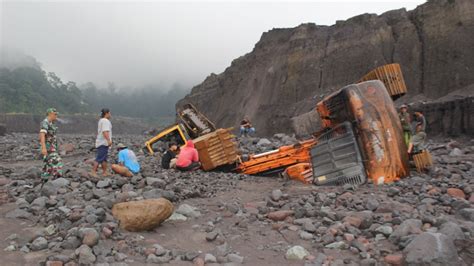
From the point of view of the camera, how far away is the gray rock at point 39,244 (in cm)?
387

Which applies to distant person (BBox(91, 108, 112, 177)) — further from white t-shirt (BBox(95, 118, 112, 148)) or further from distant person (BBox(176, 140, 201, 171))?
distant person (BBox(176, 140, 201, 171))

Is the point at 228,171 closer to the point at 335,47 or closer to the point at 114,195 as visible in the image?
the point at 114,195

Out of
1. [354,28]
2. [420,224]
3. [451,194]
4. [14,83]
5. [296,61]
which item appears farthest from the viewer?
[14,83]

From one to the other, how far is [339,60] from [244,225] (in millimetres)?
23144

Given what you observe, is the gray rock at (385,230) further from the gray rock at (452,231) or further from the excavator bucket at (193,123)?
the excavator bucket at (193,123)

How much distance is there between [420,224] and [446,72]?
737 inches

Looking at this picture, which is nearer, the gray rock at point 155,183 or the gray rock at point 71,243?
the gray rock at point 71,243

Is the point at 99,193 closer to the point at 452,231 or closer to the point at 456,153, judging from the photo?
the point at 452,231

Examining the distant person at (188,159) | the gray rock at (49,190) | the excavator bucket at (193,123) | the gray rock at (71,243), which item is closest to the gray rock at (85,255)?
the gray rock at (71,243)

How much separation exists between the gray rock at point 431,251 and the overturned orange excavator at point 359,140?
10.4 feet

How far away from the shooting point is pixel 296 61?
29047 millimetres

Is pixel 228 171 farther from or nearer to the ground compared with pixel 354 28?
nearer to the ground

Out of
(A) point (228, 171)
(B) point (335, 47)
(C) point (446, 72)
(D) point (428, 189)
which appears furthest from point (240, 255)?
(B) point (335, 47)

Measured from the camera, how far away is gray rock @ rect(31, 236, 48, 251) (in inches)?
152
